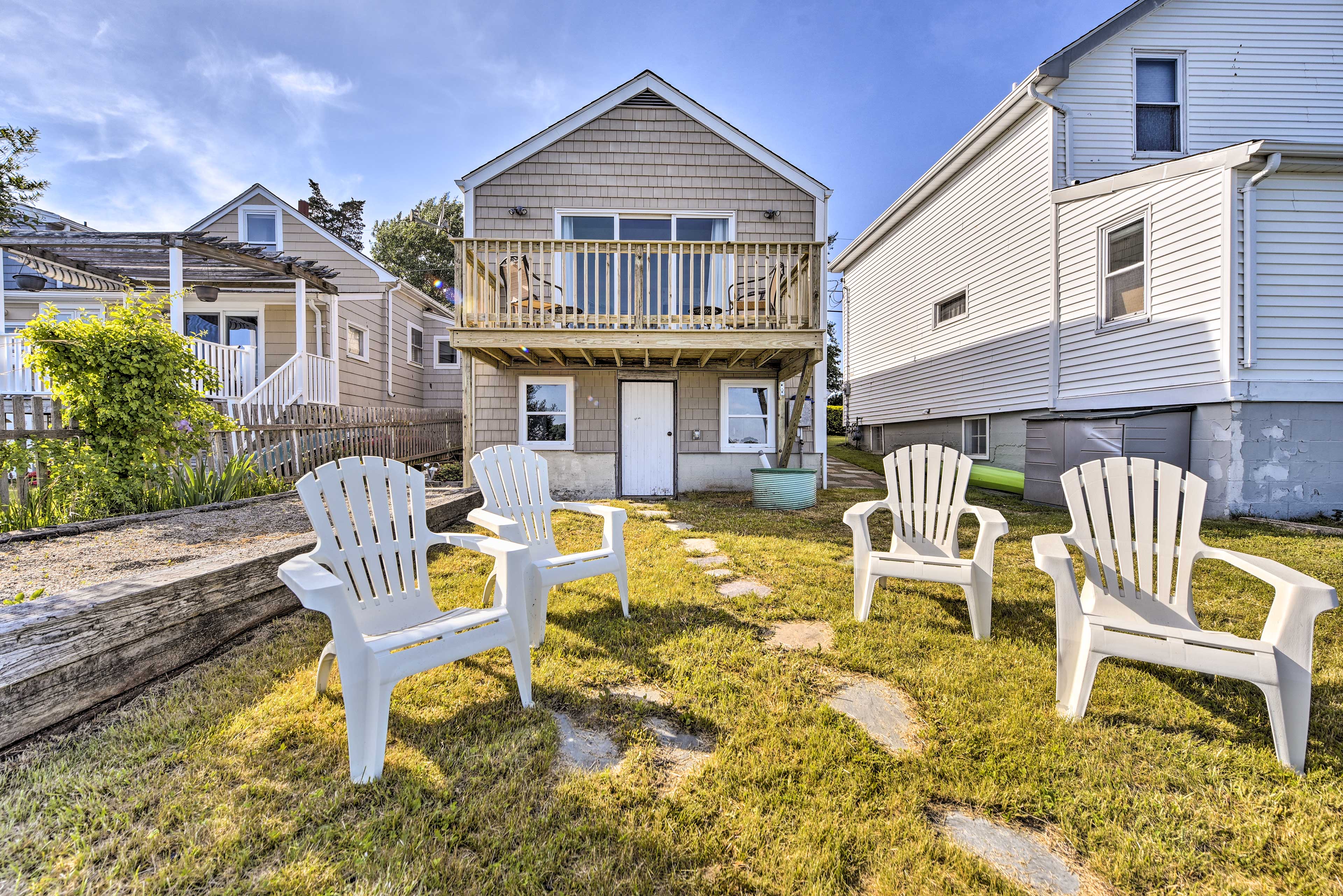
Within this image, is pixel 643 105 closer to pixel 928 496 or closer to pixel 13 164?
pixel 928 496

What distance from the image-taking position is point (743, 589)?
3643 millimetres

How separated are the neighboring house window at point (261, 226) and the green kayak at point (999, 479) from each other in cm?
1495

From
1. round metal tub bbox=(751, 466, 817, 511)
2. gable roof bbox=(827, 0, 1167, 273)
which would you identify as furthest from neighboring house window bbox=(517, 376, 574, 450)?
gable roof bbox=(827, 0, 1167, 273)

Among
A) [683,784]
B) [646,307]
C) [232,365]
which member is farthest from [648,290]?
[232,365]

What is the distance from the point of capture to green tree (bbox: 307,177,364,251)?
1049 inches

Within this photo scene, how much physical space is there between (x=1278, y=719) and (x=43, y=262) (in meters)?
14.5

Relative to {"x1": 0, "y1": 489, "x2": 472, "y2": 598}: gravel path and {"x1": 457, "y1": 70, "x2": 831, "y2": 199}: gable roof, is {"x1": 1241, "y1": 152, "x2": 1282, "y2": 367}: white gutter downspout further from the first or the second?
{"x1": 0, "y1": 489, "x2": 472, "y2": 598}: gravel path

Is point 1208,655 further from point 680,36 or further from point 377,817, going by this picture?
point 680,36

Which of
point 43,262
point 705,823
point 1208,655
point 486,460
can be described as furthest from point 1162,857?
point 43,262

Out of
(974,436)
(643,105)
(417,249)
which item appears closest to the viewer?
(643,105)

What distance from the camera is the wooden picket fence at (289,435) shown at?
435cm

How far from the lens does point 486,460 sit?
3.35m

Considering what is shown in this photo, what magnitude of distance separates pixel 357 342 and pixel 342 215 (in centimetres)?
2069

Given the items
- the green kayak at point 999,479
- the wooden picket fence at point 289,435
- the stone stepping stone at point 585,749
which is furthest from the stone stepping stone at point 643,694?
the green kayak at point 999,479
